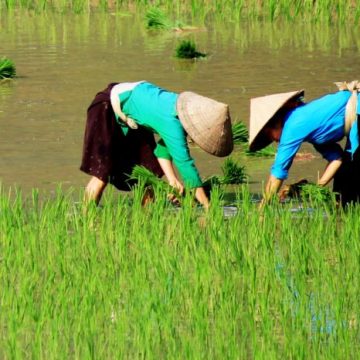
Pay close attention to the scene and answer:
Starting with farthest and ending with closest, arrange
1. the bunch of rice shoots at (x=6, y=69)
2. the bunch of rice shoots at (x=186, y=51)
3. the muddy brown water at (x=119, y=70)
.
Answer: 1. the bunch of rice shoots at (x=186, y=51)
2. the bunch of rice shoots at (x=6, y=69)
3. the muddy brown water at (x=119, y=70)

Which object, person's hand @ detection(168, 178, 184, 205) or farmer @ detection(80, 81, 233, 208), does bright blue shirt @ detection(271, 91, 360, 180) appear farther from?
person's hand @ detection(168, 178, 184, 205)

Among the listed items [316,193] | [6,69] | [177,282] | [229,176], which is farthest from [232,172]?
[6,69]

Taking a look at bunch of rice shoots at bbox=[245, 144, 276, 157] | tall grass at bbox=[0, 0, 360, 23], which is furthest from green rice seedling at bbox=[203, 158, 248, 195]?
tall grass at bbox=[0, 0, 360, 23]

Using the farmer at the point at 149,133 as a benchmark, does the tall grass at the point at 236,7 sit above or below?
below

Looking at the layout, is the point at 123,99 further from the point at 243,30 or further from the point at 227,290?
the point at 243,30

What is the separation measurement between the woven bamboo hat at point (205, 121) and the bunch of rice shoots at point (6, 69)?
4.02 metres

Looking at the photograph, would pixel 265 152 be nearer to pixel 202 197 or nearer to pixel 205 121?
pixel 202 197

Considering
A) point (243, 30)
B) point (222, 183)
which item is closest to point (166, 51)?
point (243, 30)

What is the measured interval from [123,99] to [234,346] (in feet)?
6.60

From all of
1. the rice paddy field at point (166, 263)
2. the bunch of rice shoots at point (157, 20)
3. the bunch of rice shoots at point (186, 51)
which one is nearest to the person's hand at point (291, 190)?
the rice paddy field at point (166, 263)

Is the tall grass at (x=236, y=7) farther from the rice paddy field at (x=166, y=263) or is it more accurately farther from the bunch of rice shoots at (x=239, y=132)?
the bunch of rice shoots at (x=239, y=132)

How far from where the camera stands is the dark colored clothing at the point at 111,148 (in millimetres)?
6477

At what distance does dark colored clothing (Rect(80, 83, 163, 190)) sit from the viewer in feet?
21.2

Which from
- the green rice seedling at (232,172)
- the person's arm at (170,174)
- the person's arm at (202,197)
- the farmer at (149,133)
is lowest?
the green rice seedling at (232,172)
